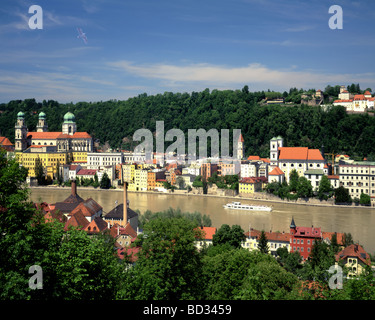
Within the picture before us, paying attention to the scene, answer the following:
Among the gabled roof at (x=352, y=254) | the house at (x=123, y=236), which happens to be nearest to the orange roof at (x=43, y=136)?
the house at (x=123, y=236)

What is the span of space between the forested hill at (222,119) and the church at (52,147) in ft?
17.5

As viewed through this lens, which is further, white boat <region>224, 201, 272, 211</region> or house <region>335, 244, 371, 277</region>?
white boat <region>224, 201, 272, 211</region>

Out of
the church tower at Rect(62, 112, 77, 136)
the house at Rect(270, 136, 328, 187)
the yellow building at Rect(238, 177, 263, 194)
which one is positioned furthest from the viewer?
the church tower at Rect(62, 112, 77, 136)

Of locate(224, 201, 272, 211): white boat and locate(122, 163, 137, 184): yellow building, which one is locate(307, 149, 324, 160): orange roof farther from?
locate(122, 163, 137, 184): yellow building

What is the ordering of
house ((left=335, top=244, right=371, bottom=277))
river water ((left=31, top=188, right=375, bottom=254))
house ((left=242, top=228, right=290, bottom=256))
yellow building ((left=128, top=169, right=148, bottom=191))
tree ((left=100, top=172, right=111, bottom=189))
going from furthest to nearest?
tree ((left=100, top=172, right=111, bottom=189))
yellow building ((left=128, top=169, right=148, bottom=191))
river water ((left=31, top=188, right=375, bottom=254))
house ((left=242, top=228, right=290, bottom=256))
house ((left=335, top=244, right=371, bottom=277))

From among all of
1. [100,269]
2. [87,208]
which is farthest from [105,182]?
[100,269]

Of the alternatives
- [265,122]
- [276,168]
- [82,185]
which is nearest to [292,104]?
[265,122]


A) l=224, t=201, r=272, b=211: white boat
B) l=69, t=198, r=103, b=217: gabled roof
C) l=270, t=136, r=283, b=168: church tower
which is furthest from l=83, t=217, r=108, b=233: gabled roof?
l=270, t=136, r=283, b=168: church tower

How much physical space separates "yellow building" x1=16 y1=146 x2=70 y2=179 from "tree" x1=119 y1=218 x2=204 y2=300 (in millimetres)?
23720

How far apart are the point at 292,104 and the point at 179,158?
42.5ft

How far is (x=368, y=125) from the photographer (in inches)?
1139

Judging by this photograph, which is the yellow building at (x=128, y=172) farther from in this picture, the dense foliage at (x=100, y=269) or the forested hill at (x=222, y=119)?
the dense foliage at (x=100, y=269)

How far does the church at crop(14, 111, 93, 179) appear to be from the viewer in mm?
28730
